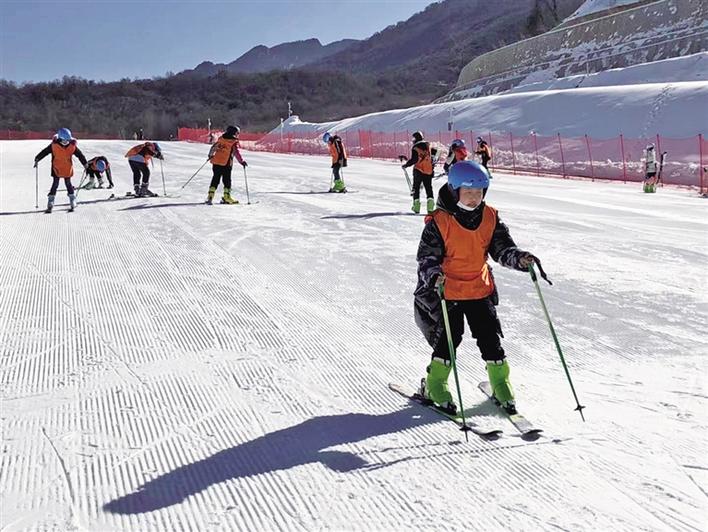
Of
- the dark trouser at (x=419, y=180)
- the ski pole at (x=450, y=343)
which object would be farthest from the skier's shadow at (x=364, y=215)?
the ski pole at (x=450, y=343)

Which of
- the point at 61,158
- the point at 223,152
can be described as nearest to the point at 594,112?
the point at 223,152

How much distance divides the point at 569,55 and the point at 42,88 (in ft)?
386

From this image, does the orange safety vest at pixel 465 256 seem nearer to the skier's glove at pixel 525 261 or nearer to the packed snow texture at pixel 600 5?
the skier's glove at pixel 525 261

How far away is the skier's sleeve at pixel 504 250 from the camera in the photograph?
374 cm

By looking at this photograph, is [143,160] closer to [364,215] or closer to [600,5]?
[364,215]

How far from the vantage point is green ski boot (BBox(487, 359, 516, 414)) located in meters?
3.90

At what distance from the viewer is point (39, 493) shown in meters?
3.04

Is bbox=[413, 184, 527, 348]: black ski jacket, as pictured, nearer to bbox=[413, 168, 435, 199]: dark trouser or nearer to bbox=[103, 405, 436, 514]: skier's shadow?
bbox=[103, 405, 436, 514]: skier's shadow

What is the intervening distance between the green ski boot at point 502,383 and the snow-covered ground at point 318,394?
0.38ft

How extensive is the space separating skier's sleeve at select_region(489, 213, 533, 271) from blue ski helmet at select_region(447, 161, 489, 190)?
0.32 m

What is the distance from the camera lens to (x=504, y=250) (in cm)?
380

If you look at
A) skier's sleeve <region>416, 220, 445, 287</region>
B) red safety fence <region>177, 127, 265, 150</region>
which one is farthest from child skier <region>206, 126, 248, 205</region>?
red safety fence <region>177, 127, 265, 150</region>

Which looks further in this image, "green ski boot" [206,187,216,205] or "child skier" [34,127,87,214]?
"green ski boot" [206,187,216,205]

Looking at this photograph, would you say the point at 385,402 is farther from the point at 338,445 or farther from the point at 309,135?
the point at 309,135
